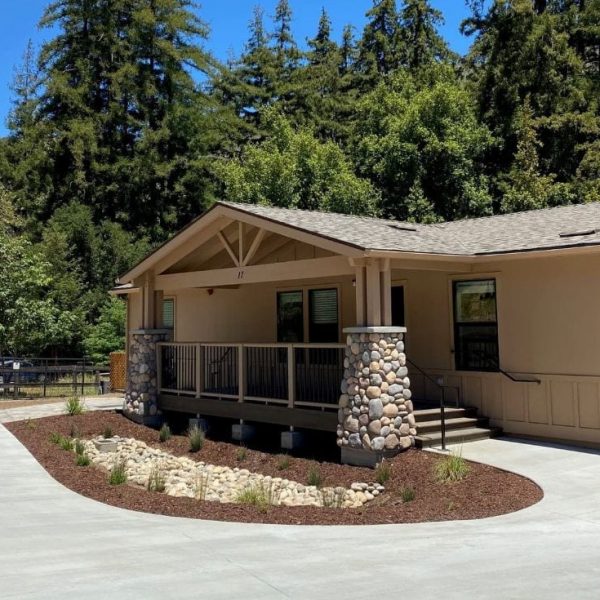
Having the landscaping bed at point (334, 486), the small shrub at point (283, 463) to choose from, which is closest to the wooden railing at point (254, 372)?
the small shrub at point (283, 463)

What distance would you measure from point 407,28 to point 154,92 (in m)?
14.4

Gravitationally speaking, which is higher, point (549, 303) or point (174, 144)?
point (174, 144)

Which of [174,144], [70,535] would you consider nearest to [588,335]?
[70,535]

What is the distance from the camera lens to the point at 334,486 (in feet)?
30.6

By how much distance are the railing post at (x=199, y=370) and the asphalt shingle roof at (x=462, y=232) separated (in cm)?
315

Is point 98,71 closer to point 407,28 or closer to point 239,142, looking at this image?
point 239,142

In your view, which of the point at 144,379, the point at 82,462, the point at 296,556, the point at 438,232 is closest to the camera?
the point at 296,556

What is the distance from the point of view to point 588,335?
34.1 feet

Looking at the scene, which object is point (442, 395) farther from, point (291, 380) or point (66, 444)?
point (66, 444)

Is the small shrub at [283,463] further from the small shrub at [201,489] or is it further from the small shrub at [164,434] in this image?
the small shrub at [164,434]

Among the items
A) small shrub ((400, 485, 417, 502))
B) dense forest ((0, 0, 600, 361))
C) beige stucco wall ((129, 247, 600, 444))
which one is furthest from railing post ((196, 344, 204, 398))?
dense forest ((0, 0, 600, 361))

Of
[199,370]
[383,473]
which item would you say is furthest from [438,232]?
[383,473]

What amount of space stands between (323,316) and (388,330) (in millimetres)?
4455

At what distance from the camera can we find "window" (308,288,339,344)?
46.3ft
